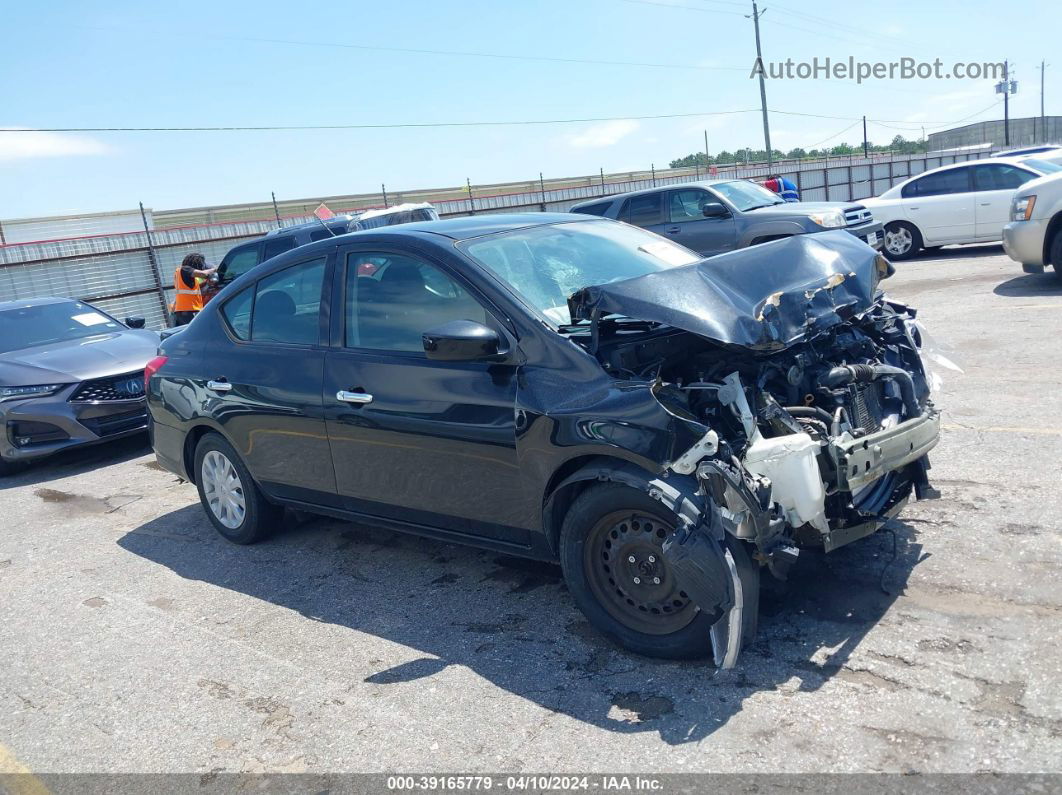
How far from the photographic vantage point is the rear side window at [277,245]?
13.6 meters

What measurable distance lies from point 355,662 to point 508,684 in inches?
30.5

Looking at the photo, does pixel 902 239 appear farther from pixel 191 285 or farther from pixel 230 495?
pixel 230 495

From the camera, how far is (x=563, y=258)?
15.4 ft

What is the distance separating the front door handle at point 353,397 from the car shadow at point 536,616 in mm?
1018

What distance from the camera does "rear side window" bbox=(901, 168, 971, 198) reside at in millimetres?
15820

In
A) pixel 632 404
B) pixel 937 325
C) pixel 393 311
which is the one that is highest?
pixel 393 311

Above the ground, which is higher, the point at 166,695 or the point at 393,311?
the point at 393,311

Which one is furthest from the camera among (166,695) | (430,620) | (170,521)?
(170,521)

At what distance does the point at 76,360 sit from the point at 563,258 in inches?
244

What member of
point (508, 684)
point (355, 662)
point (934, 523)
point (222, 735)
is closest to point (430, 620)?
point (355, 662)

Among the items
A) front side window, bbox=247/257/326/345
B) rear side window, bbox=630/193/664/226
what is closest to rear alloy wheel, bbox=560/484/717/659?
front side window, bbox=247/257/326/345

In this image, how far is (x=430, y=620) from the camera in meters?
4.47

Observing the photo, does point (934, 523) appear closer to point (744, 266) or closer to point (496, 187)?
point (744, 266)

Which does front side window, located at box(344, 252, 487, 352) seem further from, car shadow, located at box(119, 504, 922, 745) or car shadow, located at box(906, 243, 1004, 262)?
car shadow, located at box(906, 243, 1004, 262)
